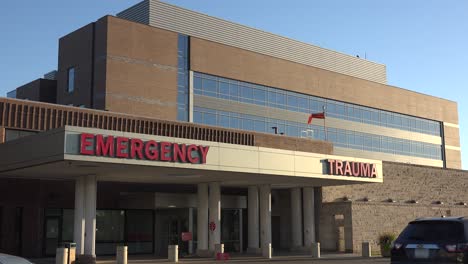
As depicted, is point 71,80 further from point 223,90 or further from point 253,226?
point 253,226

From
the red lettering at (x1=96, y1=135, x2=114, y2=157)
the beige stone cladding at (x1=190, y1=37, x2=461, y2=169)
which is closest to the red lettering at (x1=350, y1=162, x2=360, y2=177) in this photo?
the red lettering at (x1=96, y1=135, x2=114, y2=157)

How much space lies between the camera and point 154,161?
88.5 feet

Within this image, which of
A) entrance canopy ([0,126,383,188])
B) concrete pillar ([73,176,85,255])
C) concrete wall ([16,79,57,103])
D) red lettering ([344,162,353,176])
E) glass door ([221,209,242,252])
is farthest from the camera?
concrete wall ([16,79,57,103])

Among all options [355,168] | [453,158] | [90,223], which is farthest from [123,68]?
[453,158]

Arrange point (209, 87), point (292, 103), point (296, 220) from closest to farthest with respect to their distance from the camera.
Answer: point (296, 220)
point (209, 87)
point (292, 103)

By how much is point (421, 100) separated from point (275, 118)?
89.4 ft

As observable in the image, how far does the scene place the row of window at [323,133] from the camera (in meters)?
59.3

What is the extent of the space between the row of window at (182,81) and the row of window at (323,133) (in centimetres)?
126

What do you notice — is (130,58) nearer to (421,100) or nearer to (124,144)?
(124,144)

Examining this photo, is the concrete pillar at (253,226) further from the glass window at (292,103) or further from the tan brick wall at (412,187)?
the glass window at (292,103)

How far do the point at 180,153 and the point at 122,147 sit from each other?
291cm

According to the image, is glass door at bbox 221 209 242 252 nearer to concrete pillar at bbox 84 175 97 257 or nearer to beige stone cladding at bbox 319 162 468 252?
beige stone cladding at bbox 319 162 468 252

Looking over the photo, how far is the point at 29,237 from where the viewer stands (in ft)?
106

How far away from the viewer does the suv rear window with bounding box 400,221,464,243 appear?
38.0 feet
